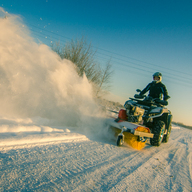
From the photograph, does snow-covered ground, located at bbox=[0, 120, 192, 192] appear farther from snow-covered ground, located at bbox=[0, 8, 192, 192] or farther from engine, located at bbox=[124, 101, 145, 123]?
engine, located at bbox=[124, 101, 145, 123]

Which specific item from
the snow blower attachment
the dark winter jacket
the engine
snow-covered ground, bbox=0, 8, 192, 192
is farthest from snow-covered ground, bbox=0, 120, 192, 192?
the dark winter jacket

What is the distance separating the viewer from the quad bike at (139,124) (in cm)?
403

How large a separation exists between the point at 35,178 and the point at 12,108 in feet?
12.8

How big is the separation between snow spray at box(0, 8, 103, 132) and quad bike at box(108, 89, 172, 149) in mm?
1075

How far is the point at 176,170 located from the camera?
3.22 metres

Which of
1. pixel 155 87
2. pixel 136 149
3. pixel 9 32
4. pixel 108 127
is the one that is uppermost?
pixel 9 32

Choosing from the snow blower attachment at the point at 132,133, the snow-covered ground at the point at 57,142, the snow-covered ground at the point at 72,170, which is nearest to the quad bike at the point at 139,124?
the snow blower attachment at the point at 132,133

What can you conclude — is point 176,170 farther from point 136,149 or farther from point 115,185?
point 115,185

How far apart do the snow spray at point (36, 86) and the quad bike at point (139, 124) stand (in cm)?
108

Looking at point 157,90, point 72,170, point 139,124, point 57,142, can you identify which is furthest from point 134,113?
point 72,170

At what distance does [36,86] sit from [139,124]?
152 inches

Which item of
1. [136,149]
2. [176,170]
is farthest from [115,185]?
[136,149]

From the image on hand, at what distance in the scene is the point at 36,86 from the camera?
538 cm

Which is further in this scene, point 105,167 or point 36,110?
point 36,110
